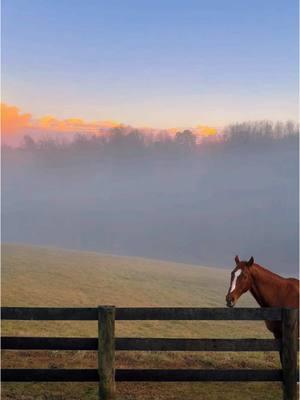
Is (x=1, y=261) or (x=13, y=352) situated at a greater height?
(x=13, y=352)

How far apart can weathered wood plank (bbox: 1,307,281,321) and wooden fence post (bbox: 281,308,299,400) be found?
0.24 meters

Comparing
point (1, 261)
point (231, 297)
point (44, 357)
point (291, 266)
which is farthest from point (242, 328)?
point (291, 266)

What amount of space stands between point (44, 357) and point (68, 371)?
7762 mm

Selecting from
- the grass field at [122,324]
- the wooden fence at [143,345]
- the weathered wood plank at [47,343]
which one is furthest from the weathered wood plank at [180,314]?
the grass field at [122,324]

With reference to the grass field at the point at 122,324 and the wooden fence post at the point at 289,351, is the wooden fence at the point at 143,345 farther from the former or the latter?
the grass field at the point at 122,324

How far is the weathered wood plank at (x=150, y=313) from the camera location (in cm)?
830

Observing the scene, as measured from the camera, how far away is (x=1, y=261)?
52281 millimetres

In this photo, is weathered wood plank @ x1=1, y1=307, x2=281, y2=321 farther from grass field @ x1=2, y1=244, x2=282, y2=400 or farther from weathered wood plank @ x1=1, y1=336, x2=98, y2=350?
grass field @ x1=2, y1=244, x2=282, y2=400

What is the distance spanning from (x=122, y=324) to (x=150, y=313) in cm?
2108

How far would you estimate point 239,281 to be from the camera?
11508mm

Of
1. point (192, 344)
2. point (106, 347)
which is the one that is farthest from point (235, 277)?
point (106, 347)

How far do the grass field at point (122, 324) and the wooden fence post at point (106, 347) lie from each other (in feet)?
9.43

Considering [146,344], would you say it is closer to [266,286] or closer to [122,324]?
[266,286]

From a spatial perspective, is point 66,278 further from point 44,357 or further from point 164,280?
point 44,357
